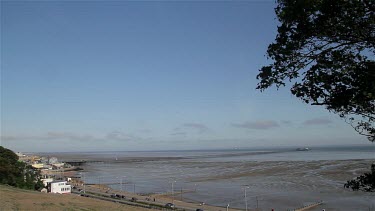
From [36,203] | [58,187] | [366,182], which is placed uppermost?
[366,182]

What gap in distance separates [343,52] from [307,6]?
4.74 feet

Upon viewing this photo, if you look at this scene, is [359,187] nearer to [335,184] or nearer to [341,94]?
[341,94]

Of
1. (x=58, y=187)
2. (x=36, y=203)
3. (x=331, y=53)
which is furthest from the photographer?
(x=58, y=187)

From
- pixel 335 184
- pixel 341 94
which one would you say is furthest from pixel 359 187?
pixel 335 184

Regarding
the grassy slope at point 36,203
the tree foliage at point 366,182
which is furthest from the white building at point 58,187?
the tree foliage at point 366,182

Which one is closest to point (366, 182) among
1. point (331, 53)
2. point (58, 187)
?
point (331, 53)

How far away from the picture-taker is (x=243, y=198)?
47312 mm

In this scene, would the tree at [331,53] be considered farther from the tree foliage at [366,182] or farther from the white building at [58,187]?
the white building at [58,187]

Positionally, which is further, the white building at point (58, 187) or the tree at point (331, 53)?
the white building at point (58, 187)

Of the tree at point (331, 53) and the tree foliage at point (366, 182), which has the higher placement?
the tree at point (331, 53)

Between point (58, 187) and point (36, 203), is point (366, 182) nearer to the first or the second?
point (36, 203)

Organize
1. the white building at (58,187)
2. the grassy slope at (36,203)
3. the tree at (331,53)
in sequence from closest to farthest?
the tree at (331,53) < the grassy slope at (36,203) < the white building at (58,187)

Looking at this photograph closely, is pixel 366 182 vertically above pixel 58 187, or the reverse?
pixel 366 182

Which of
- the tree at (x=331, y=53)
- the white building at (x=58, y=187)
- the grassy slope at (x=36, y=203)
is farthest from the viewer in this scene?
the white building at (x=58, y=187)
